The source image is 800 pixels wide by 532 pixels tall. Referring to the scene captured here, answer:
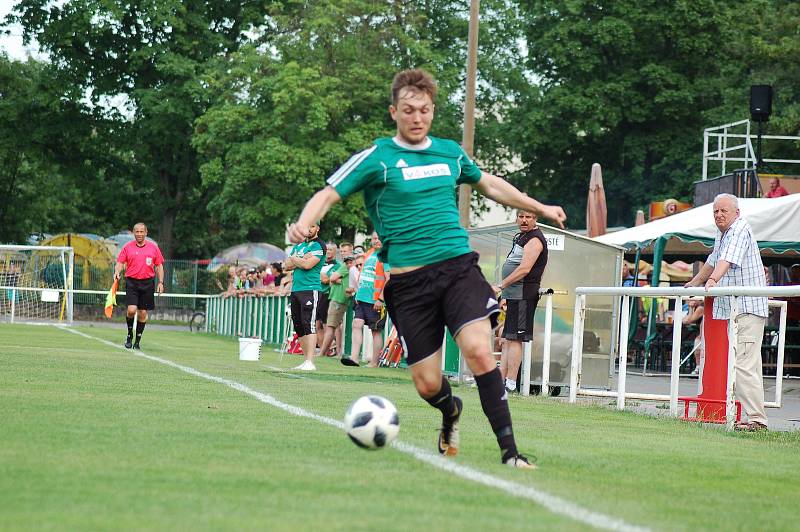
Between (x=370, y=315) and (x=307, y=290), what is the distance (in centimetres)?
415

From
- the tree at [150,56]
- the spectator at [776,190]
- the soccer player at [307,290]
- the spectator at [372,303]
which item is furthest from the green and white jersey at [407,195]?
the tree at [150,56]

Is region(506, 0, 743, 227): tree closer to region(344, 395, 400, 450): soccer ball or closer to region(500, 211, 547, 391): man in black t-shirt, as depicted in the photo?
region(500, 211, 547, 391): man in black t-shirt

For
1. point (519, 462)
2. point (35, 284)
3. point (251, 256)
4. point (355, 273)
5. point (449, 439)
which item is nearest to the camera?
point (519, 462)

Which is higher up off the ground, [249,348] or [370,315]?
[370,315]

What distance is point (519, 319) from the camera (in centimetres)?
1528

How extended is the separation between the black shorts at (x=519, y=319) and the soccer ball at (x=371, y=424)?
7672mm

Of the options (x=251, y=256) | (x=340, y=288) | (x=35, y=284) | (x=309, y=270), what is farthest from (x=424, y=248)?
(x=251, y=256)

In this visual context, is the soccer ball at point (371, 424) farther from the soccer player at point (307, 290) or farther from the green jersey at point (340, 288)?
the green jersey at point (340, 288)

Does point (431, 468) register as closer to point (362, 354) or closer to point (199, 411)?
point (199, 411)

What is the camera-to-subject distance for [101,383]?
12.4 meters

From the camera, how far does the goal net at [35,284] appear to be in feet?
134

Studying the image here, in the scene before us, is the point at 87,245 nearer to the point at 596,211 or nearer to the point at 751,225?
the point at 596,211

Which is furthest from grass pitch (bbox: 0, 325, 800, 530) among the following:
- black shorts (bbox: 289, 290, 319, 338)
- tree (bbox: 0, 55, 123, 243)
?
tree (bbox: 0, 55, 123, 243)

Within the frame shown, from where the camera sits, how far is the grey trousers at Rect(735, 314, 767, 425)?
11.8m
